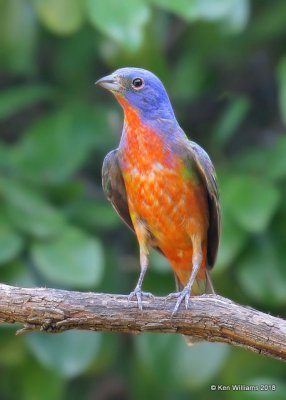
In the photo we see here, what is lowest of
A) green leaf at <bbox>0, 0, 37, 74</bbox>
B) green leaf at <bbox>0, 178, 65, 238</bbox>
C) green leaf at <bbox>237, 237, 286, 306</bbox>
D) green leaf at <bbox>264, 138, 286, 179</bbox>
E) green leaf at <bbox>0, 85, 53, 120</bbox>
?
green leaf at <bbox>237, 237, 286, 306</bbox>

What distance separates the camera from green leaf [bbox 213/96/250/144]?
8.85 m

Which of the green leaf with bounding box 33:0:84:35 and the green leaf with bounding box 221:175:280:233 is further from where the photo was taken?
the green leaf with bounding box 221:175:280:233

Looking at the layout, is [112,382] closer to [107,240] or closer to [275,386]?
[107,240]

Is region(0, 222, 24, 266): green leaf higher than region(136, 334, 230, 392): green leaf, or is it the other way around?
region(0, 222, 24, 266): green leaf

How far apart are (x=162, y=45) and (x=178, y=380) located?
2.30 meters

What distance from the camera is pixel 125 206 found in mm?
7824

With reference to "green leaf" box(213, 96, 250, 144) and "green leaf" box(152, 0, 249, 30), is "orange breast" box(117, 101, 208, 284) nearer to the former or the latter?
"green leaf" box(152, 0, 249, 30)

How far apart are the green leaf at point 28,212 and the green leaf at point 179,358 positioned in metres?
0.97

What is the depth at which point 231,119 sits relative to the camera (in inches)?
351

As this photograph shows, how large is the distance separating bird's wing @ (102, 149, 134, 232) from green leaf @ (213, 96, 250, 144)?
53.7 inches

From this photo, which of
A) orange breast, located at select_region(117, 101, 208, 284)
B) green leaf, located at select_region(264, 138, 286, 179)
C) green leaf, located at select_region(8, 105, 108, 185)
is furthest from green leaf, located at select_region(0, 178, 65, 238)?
green leaf, located at select_region(264, 138, 286, 179)

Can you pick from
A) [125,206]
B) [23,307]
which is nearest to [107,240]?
[125,206]

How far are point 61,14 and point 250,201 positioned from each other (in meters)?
1.59

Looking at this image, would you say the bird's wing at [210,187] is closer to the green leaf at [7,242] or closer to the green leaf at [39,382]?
the green leaf at [7,242]
